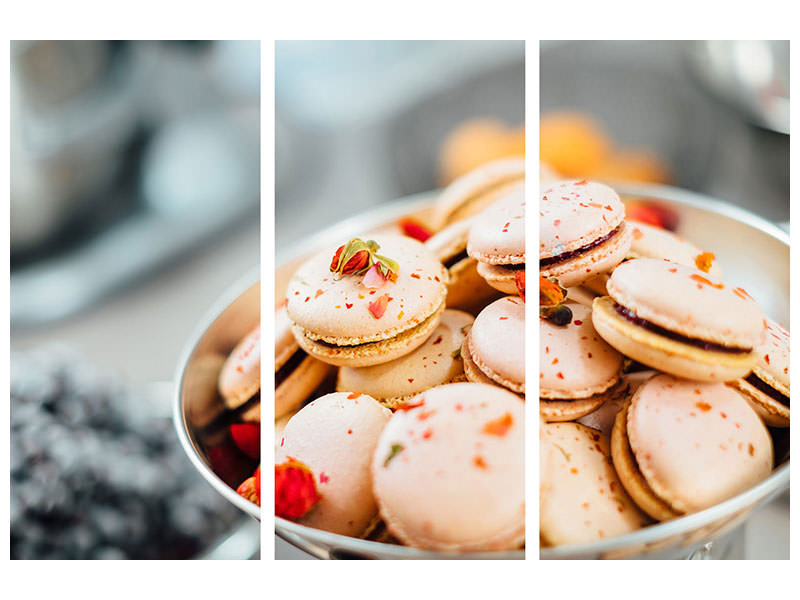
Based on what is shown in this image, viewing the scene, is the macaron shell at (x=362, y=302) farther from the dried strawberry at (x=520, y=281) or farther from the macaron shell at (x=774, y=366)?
the macaron shell at (x=774, y=366)

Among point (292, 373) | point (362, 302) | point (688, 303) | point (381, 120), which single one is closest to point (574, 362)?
point (688, 303)

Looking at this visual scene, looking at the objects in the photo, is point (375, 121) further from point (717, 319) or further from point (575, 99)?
point (717, 319)

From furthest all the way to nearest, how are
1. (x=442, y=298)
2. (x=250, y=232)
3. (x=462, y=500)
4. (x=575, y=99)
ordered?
(x=250, y=232), (x=575, y=99), (x=442, y=298), (x=462, y=500)

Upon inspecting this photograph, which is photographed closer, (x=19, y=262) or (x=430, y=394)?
(x=430, y=394)

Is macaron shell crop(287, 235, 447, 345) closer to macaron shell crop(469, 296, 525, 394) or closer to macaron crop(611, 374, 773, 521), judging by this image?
macaron shell crop(469, 296, 525, 394)

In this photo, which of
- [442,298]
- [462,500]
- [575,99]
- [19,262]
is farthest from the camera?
[19,262]

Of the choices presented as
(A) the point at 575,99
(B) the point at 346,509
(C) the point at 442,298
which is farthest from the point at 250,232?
(B) the point at 346,509

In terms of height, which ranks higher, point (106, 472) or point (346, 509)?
point (346, 509)
